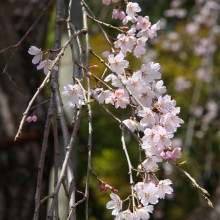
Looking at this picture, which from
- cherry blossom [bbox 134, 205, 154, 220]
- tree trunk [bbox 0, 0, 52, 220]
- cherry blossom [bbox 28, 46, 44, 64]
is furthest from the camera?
tree trunk [bbox 0, 0, 52, 220]

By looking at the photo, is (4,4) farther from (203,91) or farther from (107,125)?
(203,91)

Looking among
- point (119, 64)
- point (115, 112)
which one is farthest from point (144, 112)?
point (115, 112)

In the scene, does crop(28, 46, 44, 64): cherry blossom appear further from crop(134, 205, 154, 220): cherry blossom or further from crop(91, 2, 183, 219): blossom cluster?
crop(134, 205, 154, 220): cherry blossom

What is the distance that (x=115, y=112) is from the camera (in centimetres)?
513

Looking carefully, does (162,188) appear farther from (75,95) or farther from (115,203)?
(75,95)

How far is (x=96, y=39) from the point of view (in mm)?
5828

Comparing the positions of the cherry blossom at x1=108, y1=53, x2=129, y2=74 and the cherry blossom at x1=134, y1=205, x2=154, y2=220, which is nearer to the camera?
the cherry blossom at x1=134, y1=205, x2=154, y2=220

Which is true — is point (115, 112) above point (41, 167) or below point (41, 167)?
above

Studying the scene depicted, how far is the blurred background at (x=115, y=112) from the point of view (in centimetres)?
266

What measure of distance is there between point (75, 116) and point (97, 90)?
0.38 feet

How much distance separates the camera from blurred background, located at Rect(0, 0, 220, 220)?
266 cm

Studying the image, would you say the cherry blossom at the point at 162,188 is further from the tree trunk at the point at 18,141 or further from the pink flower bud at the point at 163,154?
the tree trunk at the point at 18,141

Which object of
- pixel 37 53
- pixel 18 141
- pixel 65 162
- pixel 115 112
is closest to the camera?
pixel 65 162

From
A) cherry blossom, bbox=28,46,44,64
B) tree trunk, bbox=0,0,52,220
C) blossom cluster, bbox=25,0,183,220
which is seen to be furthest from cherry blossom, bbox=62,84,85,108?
tree trunk, bbox=0,0,52,220
